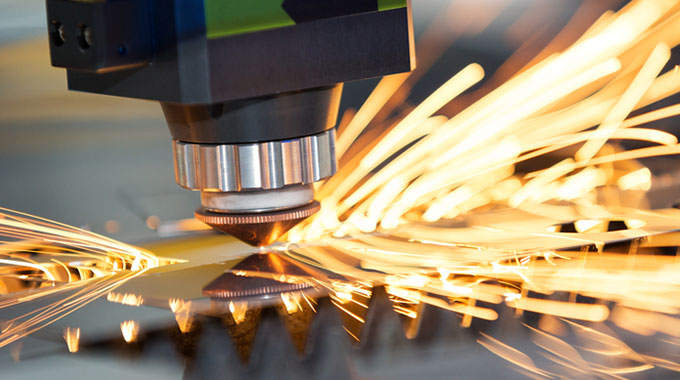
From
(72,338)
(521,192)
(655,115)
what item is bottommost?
(72,338)

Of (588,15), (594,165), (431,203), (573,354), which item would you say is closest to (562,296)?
(573,354)

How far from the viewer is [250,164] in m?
0.63

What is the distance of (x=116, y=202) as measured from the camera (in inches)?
42.5

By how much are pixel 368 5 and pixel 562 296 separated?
280 millimetres

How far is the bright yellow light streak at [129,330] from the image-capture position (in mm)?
641

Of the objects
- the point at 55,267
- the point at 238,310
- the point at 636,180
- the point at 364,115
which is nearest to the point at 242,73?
the point at 238,310

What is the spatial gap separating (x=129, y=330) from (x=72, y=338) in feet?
0.14

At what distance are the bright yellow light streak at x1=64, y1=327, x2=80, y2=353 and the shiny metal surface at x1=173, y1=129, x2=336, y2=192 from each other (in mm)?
141

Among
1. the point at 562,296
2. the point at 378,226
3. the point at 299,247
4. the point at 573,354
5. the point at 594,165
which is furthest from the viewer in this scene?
the point at 594,165

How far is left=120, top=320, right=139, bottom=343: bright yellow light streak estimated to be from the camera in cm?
64

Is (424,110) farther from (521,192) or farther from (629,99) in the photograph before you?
(629,99)

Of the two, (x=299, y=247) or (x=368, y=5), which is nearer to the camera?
(x=368, y=5)

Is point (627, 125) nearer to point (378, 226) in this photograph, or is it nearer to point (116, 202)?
point (378, 226)

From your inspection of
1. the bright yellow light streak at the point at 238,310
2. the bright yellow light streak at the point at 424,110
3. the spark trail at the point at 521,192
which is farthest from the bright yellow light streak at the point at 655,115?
the bright yellow light streak at the point at 238,310
